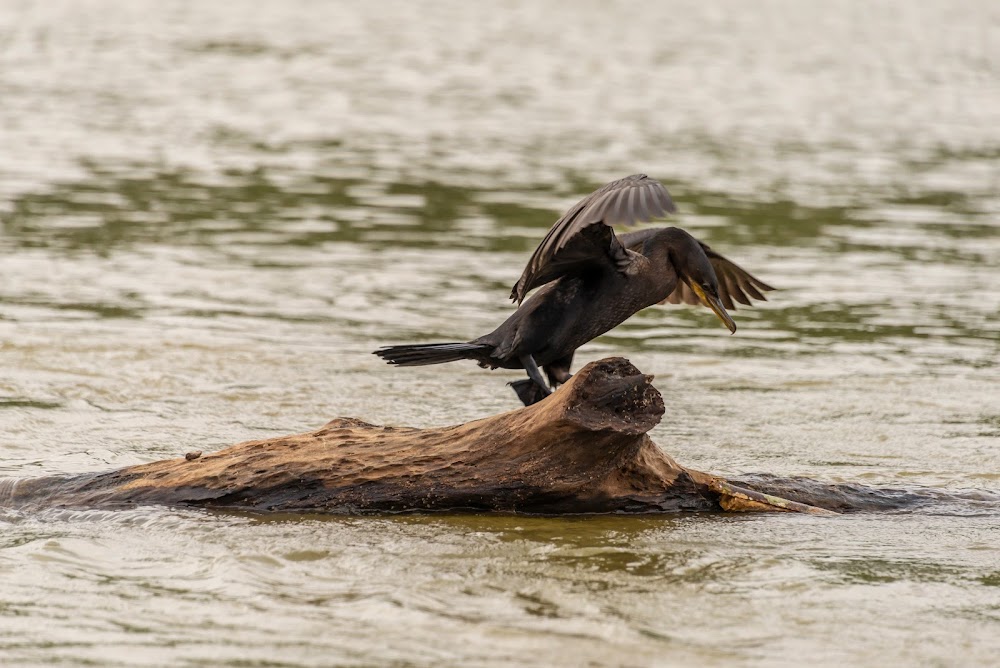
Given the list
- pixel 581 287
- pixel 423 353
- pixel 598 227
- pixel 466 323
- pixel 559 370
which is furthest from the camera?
pixel 466 323

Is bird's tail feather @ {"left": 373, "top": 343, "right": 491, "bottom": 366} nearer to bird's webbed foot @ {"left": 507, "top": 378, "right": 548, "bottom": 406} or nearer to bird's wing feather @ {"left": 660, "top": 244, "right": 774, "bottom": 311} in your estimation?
bird's webbed foot @ {"left": 507, "top": 378, "right": 548, "bottom": 406}

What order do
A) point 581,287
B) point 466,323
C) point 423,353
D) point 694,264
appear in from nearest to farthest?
point 423,353
point 581,287
point 694,264
point 466,323

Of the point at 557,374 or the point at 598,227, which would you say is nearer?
the point at 598,227

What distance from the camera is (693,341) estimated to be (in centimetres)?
1052

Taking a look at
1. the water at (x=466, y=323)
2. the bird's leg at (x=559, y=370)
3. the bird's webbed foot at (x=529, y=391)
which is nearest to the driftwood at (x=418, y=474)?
the water at (x=466, y=323)

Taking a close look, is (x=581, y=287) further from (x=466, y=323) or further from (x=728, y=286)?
(x=466, y=323)

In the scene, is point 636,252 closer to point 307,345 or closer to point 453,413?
point 453,413

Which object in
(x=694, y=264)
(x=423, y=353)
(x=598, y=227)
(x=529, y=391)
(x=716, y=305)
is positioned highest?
(x=598, y=227)

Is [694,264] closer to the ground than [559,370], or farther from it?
farther from it

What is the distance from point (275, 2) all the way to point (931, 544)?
27927 mm

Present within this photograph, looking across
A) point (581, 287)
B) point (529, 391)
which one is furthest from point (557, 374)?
point (581, 287)

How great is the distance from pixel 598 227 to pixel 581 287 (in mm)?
433

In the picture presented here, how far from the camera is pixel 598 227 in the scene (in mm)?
5867

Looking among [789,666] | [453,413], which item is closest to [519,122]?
[453,413]
